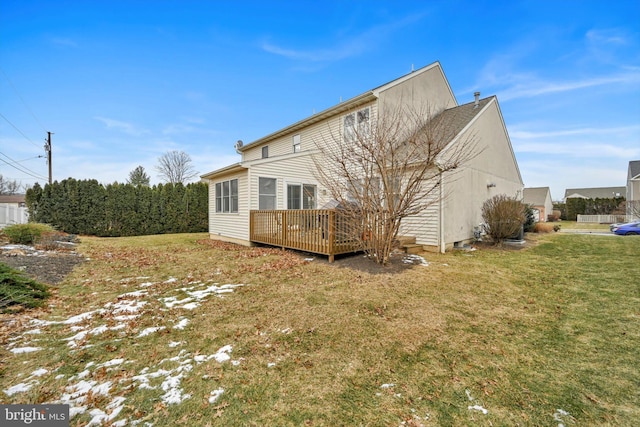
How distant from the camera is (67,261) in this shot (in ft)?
24.2

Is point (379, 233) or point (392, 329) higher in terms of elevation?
point (379, 233)

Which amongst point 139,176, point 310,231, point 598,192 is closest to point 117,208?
point 310,231

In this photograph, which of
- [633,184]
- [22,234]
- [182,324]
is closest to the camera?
[182,324]

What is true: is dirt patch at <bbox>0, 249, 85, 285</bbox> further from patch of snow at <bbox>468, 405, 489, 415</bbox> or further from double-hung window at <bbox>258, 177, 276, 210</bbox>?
patch of snow at <bbox>468, 405, 489, 415</bbox>

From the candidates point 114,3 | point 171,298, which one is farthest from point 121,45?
point 171,298

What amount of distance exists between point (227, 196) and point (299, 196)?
3453mm

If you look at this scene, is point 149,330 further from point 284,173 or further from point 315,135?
point 315,135

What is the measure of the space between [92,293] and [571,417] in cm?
692

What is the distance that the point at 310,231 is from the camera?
25.4 ft

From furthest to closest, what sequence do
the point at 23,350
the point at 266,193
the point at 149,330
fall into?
the point at 266,193 → the point at 149,330 → the point at 23,350

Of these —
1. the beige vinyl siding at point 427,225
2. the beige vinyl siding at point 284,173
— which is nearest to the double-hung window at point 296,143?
the beige vinyl siding at point 284,173

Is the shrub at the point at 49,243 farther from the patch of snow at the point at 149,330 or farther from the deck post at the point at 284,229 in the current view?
the patch of snow at the point at 149,330

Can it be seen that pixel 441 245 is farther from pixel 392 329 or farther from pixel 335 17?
pixel 335 17

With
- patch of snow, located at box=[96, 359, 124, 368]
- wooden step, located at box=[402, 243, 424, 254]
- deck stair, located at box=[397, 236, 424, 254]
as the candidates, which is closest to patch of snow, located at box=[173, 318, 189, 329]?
patch of snow, located at box=[96, 359, 124, 368]
